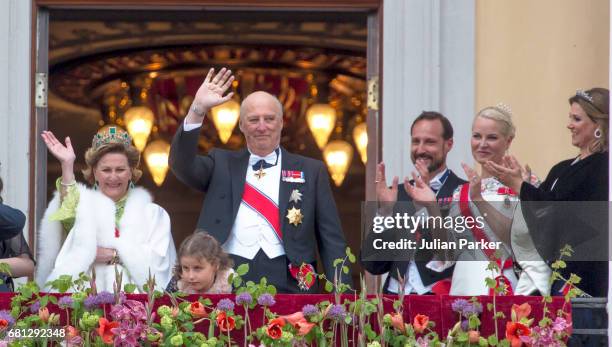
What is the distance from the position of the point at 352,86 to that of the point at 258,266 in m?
6.09

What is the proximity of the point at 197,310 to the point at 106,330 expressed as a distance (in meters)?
0.36

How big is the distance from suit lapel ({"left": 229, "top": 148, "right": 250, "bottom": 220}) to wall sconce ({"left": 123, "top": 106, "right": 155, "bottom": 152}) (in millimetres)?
5215

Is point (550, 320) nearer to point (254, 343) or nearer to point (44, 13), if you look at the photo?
point (254, 343)

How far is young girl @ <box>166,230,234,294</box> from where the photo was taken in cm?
754

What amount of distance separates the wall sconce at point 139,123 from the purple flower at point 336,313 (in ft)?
22.3

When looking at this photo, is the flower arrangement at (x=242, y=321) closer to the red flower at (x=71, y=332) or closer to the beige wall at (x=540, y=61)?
the red flower at (x=71, y=332)

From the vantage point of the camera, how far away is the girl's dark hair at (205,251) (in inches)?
298

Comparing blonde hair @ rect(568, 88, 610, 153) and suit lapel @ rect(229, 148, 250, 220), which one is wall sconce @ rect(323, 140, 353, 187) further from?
blonde hair @ rect(568, 88, 610, 153)

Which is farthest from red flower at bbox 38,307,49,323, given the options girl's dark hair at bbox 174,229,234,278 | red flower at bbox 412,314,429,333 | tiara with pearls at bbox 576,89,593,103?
tiara with pearls at bbox 576,89,593,103

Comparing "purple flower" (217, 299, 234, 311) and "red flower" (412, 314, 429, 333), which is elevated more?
"purple flower" (217, 299, 234, 311)

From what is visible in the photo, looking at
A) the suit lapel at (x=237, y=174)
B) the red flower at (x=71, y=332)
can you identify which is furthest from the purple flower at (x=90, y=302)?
the suit lapel at (x=237, y=174)

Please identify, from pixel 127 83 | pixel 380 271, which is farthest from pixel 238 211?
pixel 127 83

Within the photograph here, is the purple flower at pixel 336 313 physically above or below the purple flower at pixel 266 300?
below

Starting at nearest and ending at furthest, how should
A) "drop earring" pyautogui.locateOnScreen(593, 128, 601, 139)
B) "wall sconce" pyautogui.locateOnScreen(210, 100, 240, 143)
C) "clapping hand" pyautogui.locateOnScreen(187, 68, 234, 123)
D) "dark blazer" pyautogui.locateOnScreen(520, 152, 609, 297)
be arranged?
1. "dark blazer" pyautogui.locateOnScreen(520, 152, 609, 297)
2. "drop earring" pyautogui.locateOnScreen(593, 128, 601, 139)
3. "clapping hand" pyautogui.locateOnScreen(187, 68, 234, 123)
4. "wall sconce" pyautogui.locateOnScreen(210, 100, 240, 143)
